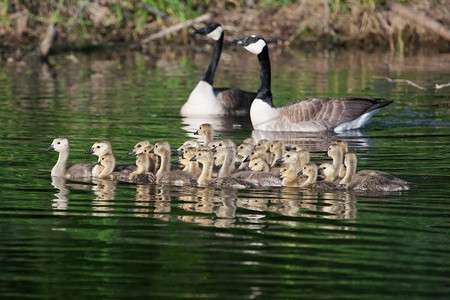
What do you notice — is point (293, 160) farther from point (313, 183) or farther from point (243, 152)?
point (243, 152)

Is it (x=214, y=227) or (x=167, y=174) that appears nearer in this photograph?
(x=214, y=227)

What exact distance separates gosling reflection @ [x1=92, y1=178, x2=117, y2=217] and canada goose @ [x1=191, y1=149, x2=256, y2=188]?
113cm

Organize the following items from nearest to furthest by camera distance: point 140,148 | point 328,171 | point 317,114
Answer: point 328,171 → point 140,148 → point 317,114

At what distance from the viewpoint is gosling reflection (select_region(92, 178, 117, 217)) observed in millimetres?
9586

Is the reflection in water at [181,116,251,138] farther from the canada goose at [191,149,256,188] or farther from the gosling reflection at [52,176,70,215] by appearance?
the gosling reflection at [52,176,70,215]

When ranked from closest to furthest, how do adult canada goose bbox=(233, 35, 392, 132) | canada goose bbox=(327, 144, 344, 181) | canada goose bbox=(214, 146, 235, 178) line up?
Result: canada goose bbox=(327, 144, 344, 181) → canada goose bbox=(214, 146, 235, 178) → adult canada goose bbox=(233, 35, 392, 132)

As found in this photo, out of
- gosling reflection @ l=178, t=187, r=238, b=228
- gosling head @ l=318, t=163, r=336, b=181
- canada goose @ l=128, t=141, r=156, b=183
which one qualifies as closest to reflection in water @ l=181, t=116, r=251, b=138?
canada goose @ l=128, t=141, r=156, b=183

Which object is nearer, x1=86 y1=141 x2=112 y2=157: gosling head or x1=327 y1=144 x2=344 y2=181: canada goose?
x1=327 y1=144 x2=344 y2=181: canada goose

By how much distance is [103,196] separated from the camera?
1052cm

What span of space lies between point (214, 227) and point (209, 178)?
2528 millimetres

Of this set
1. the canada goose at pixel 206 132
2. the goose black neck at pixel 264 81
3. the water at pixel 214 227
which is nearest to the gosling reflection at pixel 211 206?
the water at pixel 214 227

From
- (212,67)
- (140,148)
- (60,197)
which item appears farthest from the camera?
(212,67)

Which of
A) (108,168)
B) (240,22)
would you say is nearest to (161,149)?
(108,168)

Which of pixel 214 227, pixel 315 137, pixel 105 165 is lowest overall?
pixel 214 227
